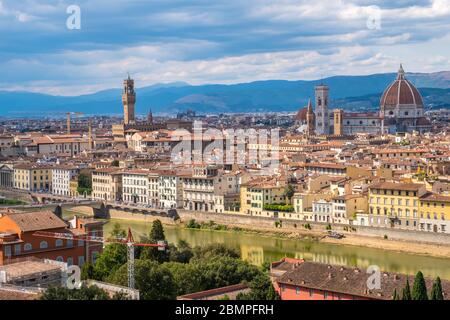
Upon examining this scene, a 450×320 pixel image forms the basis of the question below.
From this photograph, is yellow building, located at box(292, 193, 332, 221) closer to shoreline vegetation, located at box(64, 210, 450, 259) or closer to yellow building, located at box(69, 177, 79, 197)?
shoreline vegetation, located at box(64, 210, 450, 259)

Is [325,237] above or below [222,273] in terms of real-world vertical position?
below

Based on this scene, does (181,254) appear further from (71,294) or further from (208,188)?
(208,188)

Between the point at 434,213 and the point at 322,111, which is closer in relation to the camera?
the point at 434,213

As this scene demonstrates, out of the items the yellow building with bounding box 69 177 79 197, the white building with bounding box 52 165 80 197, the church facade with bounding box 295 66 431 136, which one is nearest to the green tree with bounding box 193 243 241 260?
the yellow building with bounding box 69 177 79 197

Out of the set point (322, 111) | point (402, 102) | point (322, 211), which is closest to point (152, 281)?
point (322, 211)

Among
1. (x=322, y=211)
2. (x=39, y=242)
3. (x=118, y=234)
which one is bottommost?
(x=322, y=211)
